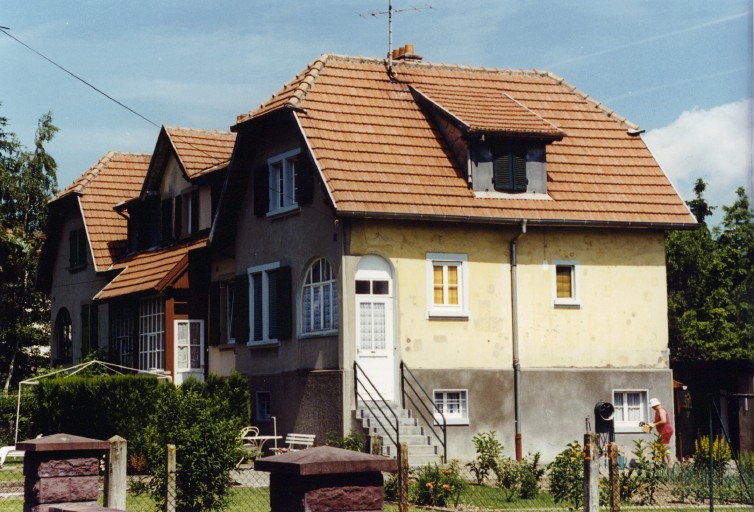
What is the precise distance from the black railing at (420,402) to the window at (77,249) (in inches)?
653

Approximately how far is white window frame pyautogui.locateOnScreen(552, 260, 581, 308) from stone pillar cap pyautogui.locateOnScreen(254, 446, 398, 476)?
1907 cm

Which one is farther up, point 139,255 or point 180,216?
point 180,216

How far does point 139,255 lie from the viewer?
124ft

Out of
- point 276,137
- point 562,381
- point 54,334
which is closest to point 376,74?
point 276,137

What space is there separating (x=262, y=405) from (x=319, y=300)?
378 cm

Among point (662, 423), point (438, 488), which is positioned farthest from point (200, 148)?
point (438, 488)

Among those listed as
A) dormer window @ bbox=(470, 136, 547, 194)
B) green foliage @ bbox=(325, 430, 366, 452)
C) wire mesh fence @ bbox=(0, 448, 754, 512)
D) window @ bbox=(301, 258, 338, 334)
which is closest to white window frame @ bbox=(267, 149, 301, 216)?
window @ bbox=(301, 258, 338, 334)

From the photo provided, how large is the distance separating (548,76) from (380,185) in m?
8.32

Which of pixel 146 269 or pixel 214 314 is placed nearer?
pixel 214 314

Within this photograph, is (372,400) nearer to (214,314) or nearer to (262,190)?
(262,190)

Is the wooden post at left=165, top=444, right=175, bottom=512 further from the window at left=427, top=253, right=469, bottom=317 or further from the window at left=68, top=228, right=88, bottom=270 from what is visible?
the window at left=68, top=228, right=88, bottom=270

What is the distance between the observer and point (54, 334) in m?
43.6

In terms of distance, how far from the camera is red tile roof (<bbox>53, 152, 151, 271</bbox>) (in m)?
40.0

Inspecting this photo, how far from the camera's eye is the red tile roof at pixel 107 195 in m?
40.0
